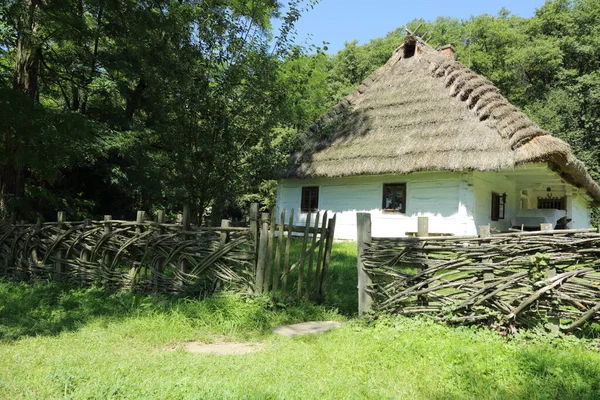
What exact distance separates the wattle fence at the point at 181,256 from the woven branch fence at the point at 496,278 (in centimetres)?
135

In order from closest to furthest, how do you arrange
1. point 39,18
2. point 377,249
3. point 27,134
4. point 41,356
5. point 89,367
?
point 89,367 → point 41,356 → point 377,249 → point 27,134 → point 39,18

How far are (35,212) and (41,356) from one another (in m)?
6.39

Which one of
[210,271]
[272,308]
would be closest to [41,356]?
[210,271]

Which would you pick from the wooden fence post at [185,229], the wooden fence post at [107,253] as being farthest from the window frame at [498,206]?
the wooden fence post at [107,253]

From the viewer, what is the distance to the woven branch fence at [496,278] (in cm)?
367

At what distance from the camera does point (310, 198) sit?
15938 mm

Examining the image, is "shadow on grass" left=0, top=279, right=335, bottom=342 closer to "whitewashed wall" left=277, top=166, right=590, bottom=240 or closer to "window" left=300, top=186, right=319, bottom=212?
"whitewashed wall" left=277, top=166, right=590, bottom=240

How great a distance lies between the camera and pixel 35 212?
29.6 feet

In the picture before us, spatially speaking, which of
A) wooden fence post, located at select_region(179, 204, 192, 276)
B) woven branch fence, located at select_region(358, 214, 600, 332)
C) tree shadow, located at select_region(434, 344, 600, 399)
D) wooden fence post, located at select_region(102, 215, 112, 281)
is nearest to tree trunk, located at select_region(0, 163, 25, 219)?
wooden fence post, located at select_region(102, 215, 112, 281)

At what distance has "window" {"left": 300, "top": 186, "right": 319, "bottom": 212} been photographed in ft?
52.1

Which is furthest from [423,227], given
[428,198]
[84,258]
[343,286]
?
[428,198]

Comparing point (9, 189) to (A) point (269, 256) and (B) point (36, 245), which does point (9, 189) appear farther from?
(A) point (269, 256)

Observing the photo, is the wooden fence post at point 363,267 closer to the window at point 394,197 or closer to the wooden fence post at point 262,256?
the wooden fence post at point 262,256

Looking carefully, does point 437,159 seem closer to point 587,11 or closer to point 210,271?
point 210,271
